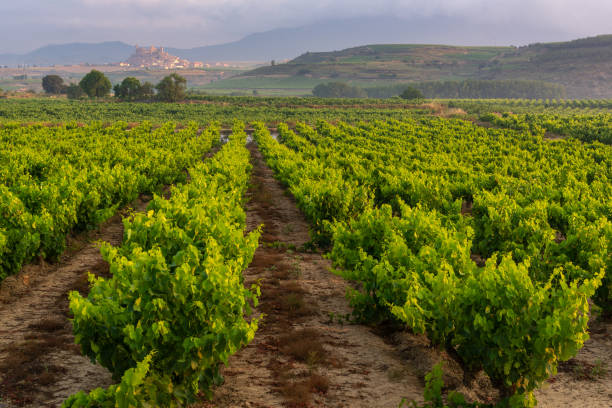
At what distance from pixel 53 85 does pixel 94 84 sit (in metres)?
28.6

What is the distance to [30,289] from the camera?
1137 cm

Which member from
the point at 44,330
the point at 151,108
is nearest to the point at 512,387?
the point at 44,330

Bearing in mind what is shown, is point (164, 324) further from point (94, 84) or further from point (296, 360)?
point (94, 84)

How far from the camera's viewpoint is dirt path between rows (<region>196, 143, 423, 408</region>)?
23.7 feet

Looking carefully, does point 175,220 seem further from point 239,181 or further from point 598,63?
point 598,63

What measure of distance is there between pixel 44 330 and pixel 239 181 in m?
10.4

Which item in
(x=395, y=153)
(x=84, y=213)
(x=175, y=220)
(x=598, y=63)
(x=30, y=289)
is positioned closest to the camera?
(x=175, y=220)

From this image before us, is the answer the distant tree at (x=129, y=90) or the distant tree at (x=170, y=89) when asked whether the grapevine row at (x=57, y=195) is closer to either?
the distant tree at (x=170, y=89)

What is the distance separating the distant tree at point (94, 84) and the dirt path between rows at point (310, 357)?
378 ft

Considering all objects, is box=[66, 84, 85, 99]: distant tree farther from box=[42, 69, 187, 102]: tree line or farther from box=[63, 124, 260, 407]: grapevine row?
box=[63, 124, 260, 407]: grapevine row

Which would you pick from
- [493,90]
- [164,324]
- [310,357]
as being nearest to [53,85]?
[310,357]

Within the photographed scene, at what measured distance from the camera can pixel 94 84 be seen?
4407 inches

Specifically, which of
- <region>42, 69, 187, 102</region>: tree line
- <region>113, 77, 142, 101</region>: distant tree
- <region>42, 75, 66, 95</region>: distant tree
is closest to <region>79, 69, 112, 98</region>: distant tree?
<region>42, 69, 187, 102</region>: tree line

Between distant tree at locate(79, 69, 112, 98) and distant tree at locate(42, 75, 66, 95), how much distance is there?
913 inches
